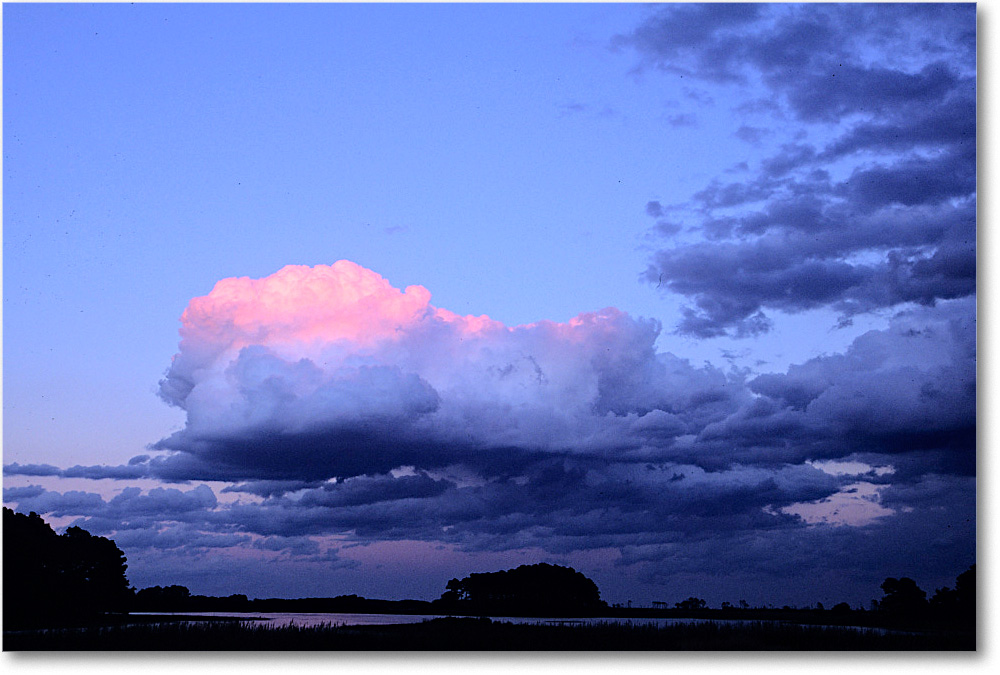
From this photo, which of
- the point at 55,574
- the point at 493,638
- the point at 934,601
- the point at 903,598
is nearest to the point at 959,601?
the point at 934,601

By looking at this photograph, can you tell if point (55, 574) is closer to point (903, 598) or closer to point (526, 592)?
point (526, 592)

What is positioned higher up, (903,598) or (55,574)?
(55,574)

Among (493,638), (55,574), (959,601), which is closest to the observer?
(959,601)

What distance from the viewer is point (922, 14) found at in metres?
16.2

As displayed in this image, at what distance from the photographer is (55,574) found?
687 inches

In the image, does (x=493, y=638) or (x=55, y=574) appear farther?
(x=55, y=574)

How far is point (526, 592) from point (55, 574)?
793cm

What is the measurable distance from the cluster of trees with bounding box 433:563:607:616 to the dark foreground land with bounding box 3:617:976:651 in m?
1.41

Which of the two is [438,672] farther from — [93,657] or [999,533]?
[999,533]

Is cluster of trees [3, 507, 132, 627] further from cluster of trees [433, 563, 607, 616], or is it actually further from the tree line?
cluster of trees [433, 563, 607, 616]

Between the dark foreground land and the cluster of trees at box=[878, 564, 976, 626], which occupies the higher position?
the cluster of trees at box=[878, 564, 976, 626]

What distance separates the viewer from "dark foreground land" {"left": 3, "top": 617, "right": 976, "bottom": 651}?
15.3 meters

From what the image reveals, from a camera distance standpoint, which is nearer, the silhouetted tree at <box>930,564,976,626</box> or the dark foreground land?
the silhouetted tree at <box>930,564,976,626</box>

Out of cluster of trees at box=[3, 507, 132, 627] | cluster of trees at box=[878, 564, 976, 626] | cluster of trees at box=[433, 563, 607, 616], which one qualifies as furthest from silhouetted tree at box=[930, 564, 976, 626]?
cluster of trees at box=[3, 507, 132, 627]
